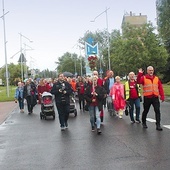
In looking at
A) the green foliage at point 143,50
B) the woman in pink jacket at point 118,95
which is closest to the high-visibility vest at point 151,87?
the woman in pink jacket at point 118,95

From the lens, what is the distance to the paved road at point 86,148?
654cm

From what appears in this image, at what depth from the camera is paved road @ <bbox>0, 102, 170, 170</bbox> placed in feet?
21.4

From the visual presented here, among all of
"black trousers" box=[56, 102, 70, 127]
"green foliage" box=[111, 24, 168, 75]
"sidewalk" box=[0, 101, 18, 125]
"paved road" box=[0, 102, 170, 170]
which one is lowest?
"sidewalk" box=[0, 101, 18, 125]

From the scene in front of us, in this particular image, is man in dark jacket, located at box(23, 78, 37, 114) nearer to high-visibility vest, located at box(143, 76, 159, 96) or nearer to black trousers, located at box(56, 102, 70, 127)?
black trousers, located at box(56, 102, 70, 127)

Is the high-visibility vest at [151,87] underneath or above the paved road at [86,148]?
above

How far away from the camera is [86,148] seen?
26.3 feet

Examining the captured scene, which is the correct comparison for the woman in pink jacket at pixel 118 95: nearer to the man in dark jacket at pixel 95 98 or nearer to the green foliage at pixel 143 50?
the man in dark jacket at pixel 95 98

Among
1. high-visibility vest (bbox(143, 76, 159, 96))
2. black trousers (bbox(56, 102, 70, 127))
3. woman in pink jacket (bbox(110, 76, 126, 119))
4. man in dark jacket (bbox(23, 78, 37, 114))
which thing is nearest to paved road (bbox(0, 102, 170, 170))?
black trousers (bbox(56, 102, 70, 127))

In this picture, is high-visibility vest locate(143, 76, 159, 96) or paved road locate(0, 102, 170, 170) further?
high-visibility vest locate(143, 76, 159, 96)

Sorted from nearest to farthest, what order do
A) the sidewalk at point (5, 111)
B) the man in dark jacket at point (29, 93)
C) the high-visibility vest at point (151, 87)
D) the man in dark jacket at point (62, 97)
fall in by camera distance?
the high-visibility vest at point (151, 87), the man in dark jacket at point (62, 97), the sidewalk at point (5, 111), the man in dark jacket at point (29, 93)

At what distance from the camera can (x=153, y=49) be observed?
41344 mm

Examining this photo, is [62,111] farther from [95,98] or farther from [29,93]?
[29,93]

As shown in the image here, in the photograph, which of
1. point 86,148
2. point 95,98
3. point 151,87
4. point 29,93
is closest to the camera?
point 86,148

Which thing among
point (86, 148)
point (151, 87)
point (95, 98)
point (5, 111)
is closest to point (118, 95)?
point (151, 87)
